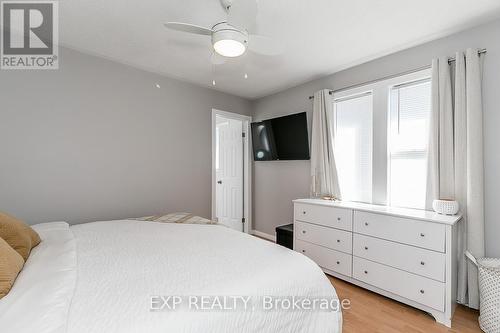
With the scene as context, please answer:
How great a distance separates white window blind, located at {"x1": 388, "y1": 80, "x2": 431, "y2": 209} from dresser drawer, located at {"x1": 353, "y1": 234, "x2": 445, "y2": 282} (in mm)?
607

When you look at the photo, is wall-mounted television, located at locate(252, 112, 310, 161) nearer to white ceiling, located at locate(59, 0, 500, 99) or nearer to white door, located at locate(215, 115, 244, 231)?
white door, located at locate(215, 115, 244, 231)

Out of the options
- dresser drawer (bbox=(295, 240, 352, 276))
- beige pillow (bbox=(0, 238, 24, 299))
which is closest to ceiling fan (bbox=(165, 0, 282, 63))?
beige pillow (bbox=(0, 238, 24, 299))

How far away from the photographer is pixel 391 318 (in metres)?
2.00

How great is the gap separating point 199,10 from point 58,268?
1.99 m

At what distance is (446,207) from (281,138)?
2200 millimetres

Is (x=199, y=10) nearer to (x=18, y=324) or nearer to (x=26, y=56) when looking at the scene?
(x=26, y=56)

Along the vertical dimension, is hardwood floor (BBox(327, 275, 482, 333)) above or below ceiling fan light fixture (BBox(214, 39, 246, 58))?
below

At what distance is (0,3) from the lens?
1908 mm

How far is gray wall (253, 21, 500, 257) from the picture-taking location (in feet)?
6.66

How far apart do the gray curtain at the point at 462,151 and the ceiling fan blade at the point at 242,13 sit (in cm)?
188

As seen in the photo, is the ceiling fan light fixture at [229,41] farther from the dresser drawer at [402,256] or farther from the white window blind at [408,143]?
the dresser drawer at [402,256]

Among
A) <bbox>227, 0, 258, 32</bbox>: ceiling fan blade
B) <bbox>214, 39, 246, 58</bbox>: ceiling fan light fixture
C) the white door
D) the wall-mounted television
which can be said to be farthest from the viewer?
the white door

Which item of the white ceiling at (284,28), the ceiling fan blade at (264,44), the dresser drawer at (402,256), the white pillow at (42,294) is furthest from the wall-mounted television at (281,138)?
the white pillow at (42,294)

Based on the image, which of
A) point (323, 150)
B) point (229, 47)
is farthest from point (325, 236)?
point (229, 47)
